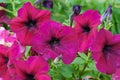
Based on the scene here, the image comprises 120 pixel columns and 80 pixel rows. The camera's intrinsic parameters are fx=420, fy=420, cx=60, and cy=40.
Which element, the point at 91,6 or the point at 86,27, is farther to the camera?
the point at 91,6

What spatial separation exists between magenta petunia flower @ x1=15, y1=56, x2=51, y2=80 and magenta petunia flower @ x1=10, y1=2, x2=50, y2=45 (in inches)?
3.5

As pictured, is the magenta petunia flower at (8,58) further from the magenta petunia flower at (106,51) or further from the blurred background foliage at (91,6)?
the blurred background foliage at (91,6)

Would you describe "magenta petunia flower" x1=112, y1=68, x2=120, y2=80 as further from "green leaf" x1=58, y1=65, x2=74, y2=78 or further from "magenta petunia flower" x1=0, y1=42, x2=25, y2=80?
"magenta petunia flower" x1=0, y1=42, x2=25, y2=80

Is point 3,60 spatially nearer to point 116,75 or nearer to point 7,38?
point 7,38

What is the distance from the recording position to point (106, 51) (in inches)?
40.9

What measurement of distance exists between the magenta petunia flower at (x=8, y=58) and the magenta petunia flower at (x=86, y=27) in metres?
0.15

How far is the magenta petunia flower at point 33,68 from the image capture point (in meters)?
0.97

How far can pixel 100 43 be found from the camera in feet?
3.30

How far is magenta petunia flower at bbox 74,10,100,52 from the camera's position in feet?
3.33

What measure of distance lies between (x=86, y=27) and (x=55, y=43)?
0.30 ft

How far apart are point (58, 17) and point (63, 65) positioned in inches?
34.3

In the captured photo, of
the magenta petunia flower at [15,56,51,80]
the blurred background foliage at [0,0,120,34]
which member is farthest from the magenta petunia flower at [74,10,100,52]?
the blurred background foliage at [0,0,120,34]

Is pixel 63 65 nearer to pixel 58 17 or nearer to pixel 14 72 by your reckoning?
pixel 14 72

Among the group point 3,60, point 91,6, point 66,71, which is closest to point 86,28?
point 66,71
